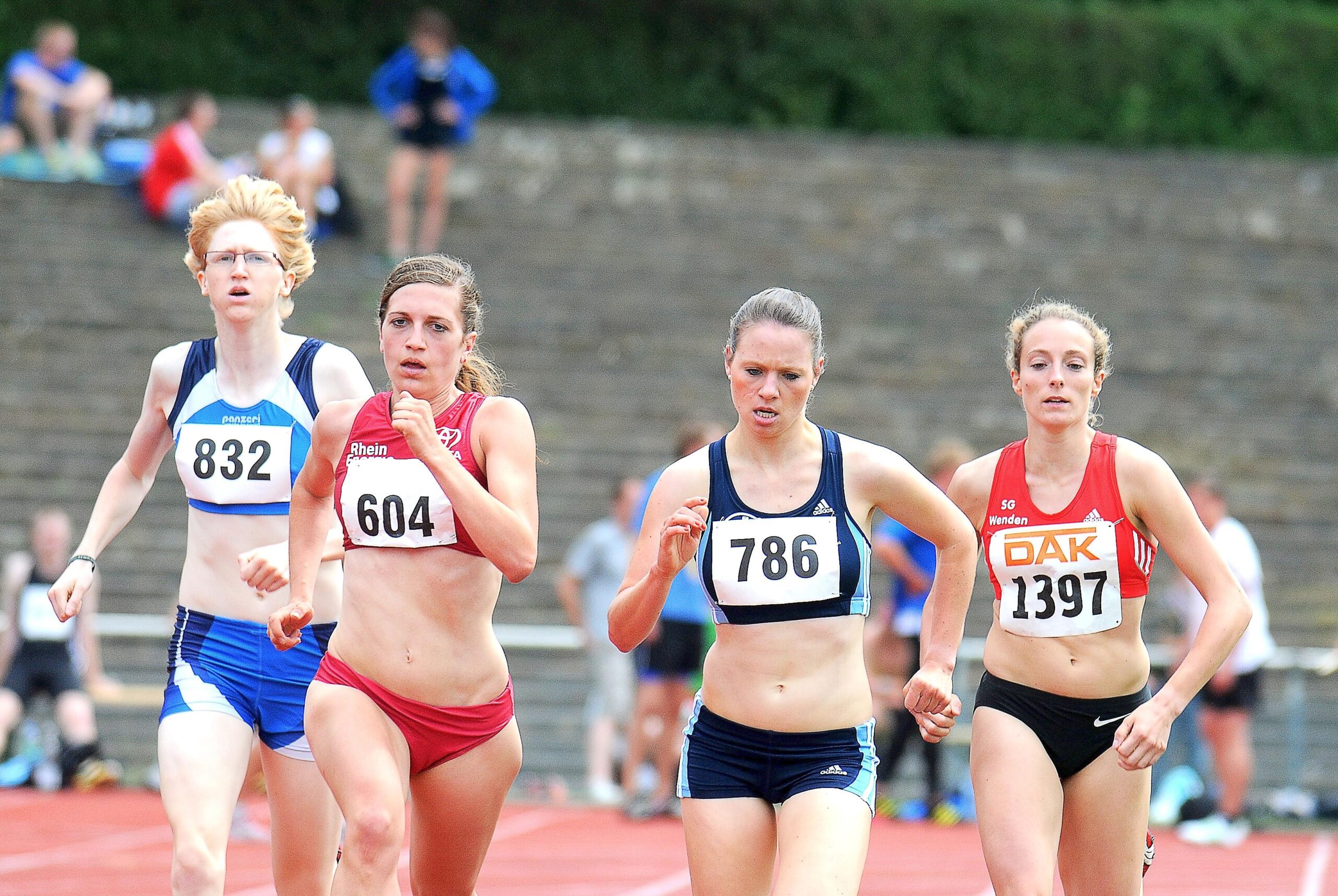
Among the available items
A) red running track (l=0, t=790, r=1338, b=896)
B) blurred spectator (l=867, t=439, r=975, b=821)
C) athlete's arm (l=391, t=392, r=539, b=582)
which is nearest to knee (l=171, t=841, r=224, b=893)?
athlete's arm (l=391, t=392, r=539, b=582)

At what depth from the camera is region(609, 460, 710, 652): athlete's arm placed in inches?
173

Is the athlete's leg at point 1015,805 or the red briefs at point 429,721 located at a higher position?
the red briefs at point 429,721

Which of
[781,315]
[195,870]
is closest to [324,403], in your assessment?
[195,870]

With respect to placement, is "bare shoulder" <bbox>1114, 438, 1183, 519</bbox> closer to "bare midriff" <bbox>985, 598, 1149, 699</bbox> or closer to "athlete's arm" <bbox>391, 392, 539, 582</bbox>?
"bare midriff" <bbox>985, 598, 1149, 699</bbox>

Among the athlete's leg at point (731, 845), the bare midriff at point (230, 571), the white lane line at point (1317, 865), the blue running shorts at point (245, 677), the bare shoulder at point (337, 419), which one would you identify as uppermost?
the bare shoulder at point (337, 419)

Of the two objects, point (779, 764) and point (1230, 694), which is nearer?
point (779, 764)

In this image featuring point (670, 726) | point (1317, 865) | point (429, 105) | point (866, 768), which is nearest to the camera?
point (866, 768)

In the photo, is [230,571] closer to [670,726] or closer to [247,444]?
[247,444]

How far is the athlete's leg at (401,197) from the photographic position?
1778 cm

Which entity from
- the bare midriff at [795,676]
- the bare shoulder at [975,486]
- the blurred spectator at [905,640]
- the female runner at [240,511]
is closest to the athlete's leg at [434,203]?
the blurred spectator at [905,640]

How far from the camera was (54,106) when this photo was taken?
1934cm

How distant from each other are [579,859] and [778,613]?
16.3 ft

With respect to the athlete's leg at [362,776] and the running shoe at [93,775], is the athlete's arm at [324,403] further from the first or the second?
the running shoe at [93,775]

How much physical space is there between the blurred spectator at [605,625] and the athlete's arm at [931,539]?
6530 millimetres
